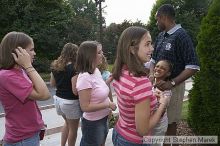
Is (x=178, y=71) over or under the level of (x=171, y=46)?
under

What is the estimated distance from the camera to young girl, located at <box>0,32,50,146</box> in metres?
2.98

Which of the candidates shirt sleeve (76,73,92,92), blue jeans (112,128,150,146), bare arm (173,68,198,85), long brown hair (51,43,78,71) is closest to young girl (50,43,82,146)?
long brown hair (51,43,78,71)

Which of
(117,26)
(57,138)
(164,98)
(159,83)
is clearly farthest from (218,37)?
(117,26)

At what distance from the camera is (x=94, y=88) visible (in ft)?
13.3

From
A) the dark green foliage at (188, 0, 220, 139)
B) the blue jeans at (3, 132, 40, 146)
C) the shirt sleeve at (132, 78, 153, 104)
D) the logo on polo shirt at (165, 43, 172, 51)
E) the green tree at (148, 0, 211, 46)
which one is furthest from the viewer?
the green tree at (148, 0, 211, 46)

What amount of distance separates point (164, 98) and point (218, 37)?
7.57 ft

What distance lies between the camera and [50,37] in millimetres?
25312

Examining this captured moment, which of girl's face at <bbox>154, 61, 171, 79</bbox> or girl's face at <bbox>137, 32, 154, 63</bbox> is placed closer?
girl's face at <bbox>137, 32, 154, 63</bbox>

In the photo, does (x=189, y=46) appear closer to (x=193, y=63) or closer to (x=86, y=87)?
(x=193, y=63)

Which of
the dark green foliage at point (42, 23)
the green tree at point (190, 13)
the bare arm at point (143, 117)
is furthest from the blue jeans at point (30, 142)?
the green tree at point (190, 13)

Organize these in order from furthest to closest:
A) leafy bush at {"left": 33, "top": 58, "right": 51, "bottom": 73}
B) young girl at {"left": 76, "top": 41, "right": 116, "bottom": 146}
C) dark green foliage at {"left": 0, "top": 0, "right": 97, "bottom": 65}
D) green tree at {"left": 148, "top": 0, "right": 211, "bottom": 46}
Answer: green tree at {"left": 148, "top": 0, "right": 211, "bottom": 46} < dark green foliage at {"left": 0, "top": 0, "right": 97, "bottom": 65} < leafy bush at {"left": 33, "top": 58, "right": 51, "bottom": 73} < young girl at {"left": 76, "top": 41, "right": 116, "bottom": 146}

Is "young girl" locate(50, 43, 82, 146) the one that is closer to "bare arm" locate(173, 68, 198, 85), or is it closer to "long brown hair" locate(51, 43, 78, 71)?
"long brown hair" locate(51, 43, 78, 71)

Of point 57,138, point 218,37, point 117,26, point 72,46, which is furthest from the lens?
point 117,26

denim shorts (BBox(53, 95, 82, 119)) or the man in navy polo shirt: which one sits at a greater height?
the man in navy polo shirt
